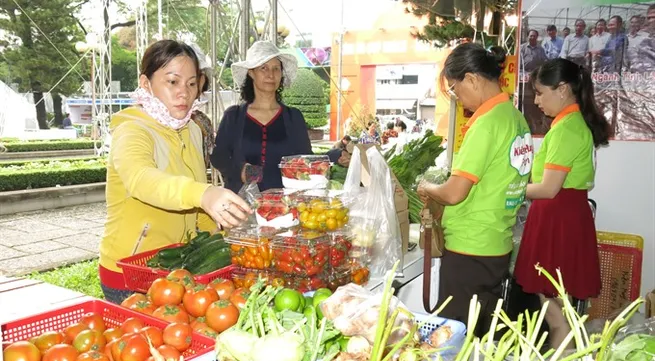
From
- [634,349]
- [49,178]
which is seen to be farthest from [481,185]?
[49,178]

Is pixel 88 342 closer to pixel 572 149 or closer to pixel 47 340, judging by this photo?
pixel 47 340

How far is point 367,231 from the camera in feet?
7.50

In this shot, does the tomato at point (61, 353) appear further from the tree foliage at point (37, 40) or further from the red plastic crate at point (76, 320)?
the tree foliage at point (37, 40)

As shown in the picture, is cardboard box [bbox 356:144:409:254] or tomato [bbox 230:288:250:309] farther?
cardboard box [bbox 356:144:409:254]

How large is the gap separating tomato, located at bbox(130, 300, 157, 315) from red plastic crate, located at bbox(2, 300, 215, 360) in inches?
2.3

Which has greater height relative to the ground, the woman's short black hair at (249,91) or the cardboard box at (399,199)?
the woman's short black hair at (249,91)

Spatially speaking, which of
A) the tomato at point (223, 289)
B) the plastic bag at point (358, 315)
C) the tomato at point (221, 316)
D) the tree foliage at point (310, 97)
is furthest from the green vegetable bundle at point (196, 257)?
the tree foliage at point (310, 97)

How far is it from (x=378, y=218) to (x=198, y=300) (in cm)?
102

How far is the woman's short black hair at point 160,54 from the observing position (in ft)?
6.84

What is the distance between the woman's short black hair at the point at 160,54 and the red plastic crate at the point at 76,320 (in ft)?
3.22

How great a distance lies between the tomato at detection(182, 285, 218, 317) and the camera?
5.25 feet

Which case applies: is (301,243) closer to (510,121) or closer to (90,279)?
(510,121)

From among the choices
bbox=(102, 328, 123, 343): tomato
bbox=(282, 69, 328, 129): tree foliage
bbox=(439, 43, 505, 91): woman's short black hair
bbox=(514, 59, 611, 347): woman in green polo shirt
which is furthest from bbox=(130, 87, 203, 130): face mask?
bbox=(282, 69, 328, 129): tree foliage

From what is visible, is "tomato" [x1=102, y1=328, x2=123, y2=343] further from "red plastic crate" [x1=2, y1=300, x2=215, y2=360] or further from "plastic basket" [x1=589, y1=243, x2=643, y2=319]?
"plastic basket" [x1=589, y1=243, x2=643, y2=319]
